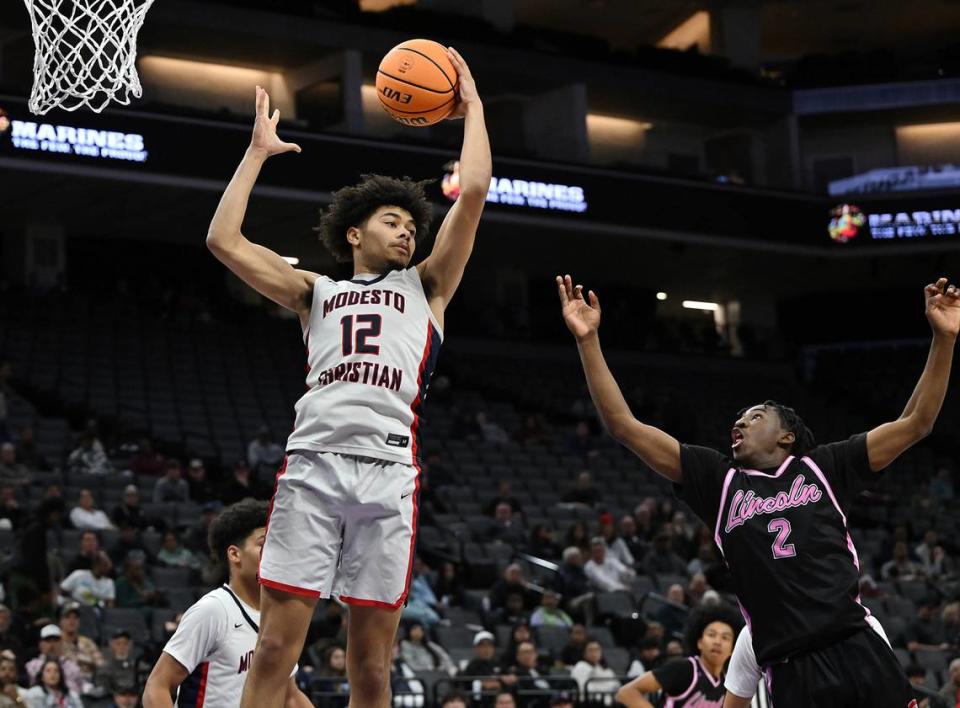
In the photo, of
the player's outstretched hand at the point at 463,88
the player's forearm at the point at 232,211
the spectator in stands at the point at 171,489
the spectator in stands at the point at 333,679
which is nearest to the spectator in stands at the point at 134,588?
the spectator in stands at the point at 333,679

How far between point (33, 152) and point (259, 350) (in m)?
4.62

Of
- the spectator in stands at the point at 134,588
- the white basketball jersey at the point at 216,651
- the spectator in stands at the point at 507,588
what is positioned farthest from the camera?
the spectator in stands at the point at 507,588

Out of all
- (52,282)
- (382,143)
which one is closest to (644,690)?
(382,143)

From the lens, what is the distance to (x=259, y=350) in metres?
22.5

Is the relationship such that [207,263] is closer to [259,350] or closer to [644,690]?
[259,350]

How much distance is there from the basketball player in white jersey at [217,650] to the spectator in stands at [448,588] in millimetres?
9272

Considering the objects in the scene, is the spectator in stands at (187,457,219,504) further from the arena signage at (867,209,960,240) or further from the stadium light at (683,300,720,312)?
the stadium light at (683,300,720,312)

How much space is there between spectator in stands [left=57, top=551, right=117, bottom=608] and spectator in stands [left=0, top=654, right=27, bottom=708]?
246 cm

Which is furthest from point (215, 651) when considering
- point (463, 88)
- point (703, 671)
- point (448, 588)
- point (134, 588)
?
point (448, 588)

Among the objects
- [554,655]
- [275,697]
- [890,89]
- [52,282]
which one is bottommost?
[554,655]

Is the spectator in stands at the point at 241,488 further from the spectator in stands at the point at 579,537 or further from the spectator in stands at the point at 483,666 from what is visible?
the spectator in stands at the point at 483,666

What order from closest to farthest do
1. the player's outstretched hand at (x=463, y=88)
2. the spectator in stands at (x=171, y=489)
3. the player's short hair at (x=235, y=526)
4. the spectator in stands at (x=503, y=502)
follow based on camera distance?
the player's outstretched hand at (x=463, y=88) → the player's short hair at (x=235, y=526) → the spectator in stands at (x=171, y=489) → the spectator in stands at (x=503, y=502)

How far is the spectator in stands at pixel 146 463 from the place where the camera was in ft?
55.1

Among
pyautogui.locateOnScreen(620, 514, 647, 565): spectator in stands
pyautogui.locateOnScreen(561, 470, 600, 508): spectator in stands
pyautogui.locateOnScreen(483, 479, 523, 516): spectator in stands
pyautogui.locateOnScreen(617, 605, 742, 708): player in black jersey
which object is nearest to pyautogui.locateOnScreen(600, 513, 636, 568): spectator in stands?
pyautogui.locateOnScreen(620, 514, 647, 565): spectator in stands
